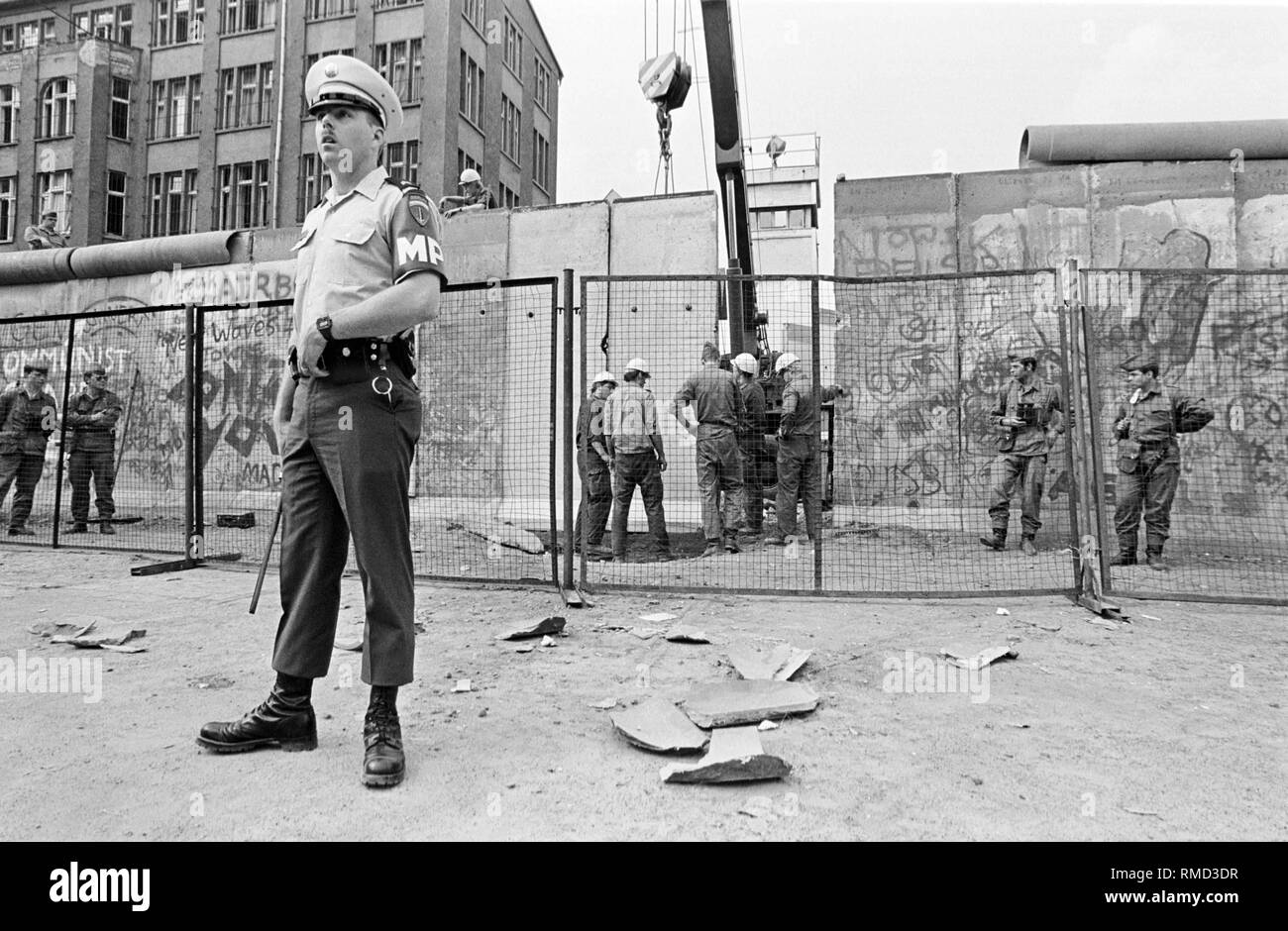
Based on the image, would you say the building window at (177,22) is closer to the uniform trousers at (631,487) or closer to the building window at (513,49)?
the building window at (513,49)

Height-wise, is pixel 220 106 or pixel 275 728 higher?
pixel 220 106

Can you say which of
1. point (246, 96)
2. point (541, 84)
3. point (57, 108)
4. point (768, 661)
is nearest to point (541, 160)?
point (541, 84)

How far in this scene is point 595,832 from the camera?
2227 mm

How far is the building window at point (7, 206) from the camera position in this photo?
2933 cm

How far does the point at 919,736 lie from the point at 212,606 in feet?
14.1

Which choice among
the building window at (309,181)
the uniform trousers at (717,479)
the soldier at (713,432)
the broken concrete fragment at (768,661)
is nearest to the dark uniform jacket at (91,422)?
the soldier at (713,432)

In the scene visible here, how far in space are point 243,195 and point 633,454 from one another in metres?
25.5

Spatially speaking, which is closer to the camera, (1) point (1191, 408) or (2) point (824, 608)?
(2) point (824, 608)

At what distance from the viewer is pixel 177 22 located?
29656mm

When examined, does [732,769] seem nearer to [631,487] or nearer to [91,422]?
[631,487]

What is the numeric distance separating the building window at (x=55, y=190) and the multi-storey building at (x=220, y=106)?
48mm

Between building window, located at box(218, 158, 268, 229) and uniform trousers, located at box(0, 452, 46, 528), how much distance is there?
20076 millimetres
